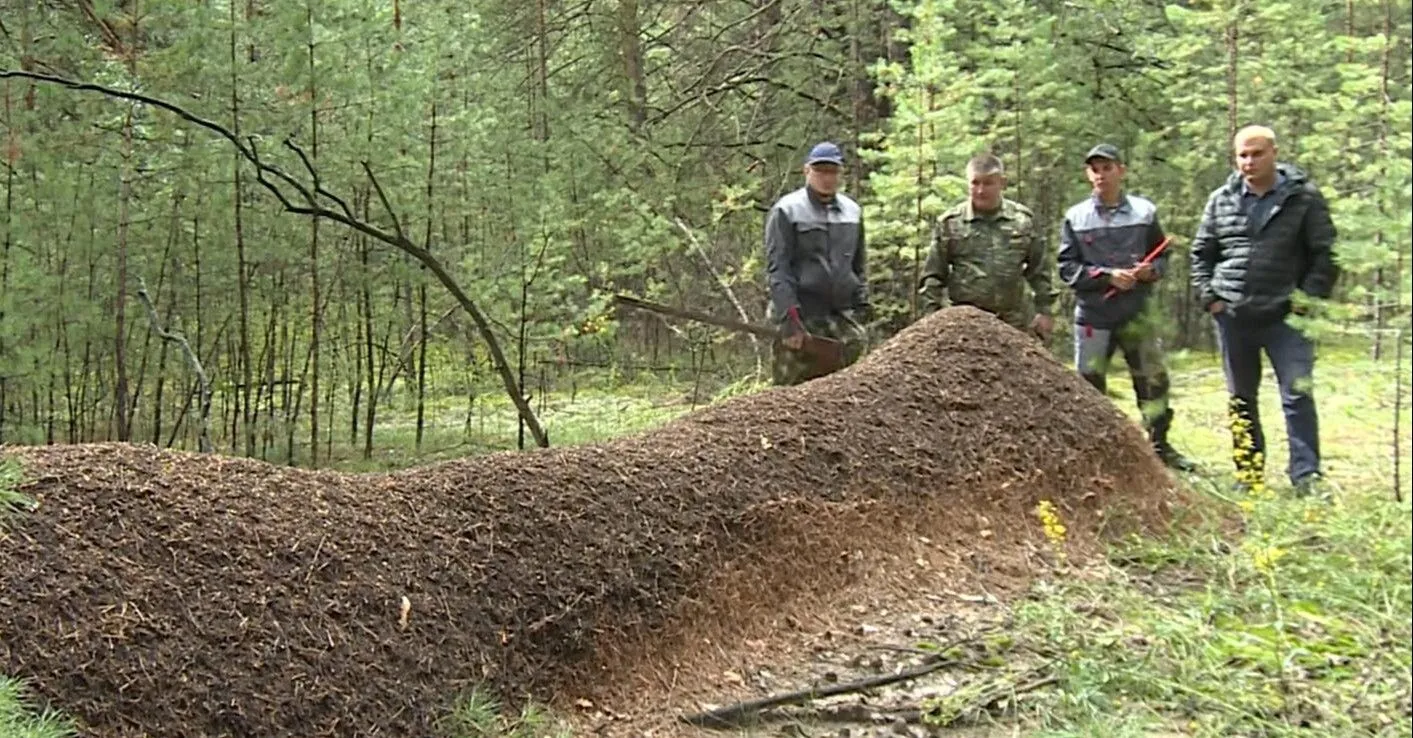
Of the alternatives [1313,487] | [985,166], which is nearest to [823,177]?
[985,166]

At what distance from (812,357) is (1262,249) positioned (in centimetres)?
211

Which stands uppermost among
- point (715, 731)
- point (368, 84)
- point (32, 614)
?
point (368, 84)

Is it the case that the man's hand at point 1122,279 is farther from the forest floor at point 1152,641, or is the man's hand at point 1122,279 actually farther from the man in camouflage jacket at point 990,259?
the forest floor at point 1152,641

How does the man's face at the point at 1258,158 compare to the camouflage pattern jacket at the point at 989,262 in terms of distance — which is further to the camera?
the camouflage pattern jacket at the point at 989,262

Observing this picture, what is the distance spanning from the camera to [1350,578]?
2629mm

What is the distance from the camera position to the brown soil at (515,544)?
2385 millimetres

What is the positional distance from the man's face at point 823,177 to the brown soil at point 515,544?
970mm

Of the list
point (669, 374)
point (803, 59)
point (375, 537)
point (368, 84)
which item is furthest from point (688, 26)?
point (375, 537)

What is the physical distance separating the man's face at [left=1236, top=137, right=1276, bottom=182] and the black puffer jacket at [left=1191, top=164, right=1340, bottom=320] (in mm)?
57

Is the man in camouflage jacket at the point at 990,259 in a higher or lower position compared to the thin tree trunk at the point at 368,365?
higher

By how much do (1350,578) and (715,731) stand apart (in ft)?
5.21

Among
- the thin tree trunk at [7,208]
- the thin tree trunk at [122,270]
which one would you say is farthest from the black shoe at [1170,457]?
the thin tree trunk at [7,208]

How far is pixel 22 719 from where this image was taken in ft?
6.82

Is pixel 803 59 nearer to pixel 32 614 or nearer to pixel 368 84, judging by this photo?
pixel 368 84
